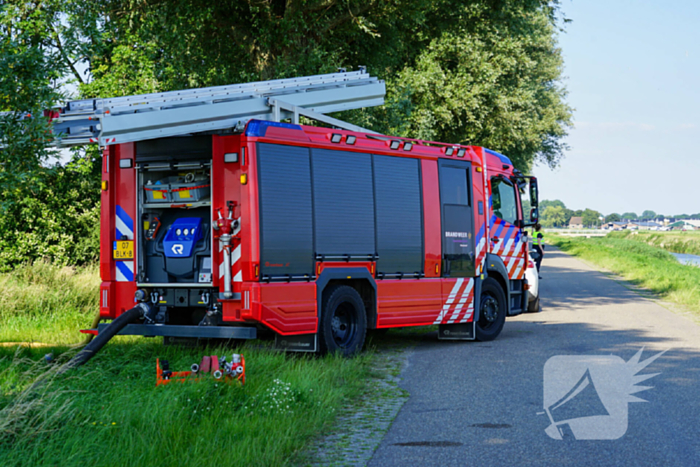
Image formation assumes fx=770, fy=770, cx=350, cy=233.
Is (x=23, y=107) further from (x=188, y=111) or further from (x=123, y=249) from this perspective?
(x=123, y=249)

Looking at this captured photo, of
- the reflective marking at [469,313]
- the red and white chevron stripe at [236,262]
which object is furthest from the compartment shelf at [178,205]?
the reflective marking at [469,313]

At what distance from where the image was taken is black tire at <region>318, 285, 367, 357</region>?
9492 millimetres

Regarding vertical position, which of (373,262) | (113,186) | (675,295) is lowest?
(675,295)

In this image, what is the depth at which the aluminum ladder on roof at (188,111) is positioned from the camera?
26.6ft

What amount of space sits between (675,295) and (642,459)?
15.1 metres

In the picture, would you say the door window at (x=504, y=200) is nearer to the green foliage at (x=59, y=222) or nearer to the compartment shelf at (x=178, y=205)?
the compartment shelf at (x=178, y=205)

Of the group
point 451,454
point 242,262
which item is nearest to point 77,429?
point 451,454

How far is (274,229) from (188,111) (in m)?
1.63

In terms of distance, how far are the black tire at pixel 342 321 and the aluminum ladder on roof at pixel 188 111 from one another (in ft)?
7.67

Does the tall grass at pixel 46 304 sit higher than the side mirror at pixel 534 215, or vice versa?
the side mirror at pixel 534 215

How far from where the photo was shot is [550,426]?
6367 mm

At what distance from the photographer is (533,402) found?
24.0 ft

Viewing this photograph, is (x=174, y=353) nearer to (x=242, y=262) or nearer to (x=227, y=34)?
(x=242, y=262)

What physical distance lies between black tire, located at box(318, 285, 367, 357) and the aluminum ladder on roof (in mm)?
2339
